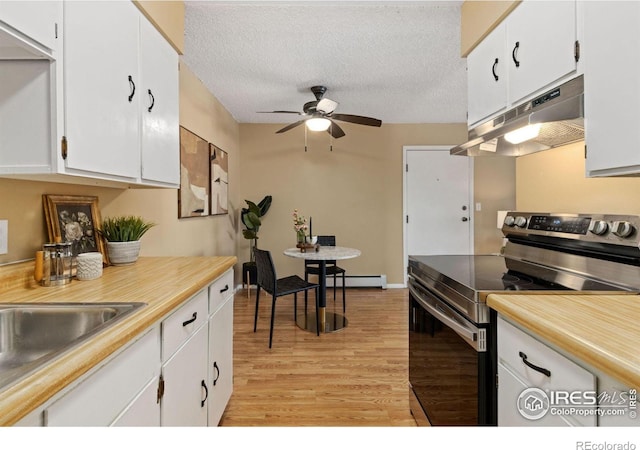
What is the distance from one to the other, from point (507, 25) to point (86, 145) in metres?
1.92

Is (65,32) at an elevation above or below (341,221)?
above

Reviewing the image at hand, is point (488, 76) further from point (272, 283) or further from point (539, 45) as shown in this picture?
point (272, 283)

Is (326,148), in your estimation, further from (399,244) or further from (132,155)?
(132,155)

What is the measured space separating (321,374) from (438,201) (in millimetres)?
3249

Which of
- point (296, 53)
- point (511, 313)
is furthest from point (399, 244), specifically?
point (511, 313)

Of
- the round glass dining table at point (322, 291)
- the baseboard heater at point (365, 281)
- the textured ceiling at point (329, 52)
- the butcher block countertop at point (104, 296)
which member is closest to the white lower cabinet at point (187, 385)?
the butcher block countertop at point (104, 296)

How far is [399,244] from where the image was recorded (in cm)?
462

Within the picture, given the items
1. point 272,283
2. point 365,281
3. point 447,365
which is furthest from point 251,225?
point 447,365

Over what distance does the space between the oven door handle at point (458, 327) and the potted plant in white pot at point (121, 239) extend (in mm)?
1532

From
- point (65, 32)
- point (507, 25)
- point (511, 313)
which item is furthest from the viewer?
point (507, 25)

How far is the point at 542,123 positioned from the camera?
123 centimetres

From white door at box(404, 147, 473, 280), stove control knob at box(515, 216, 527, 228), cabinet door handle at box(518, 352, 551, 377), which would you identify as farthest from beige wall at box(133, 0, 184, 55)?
white door at box(404, 147, 473, 280)
